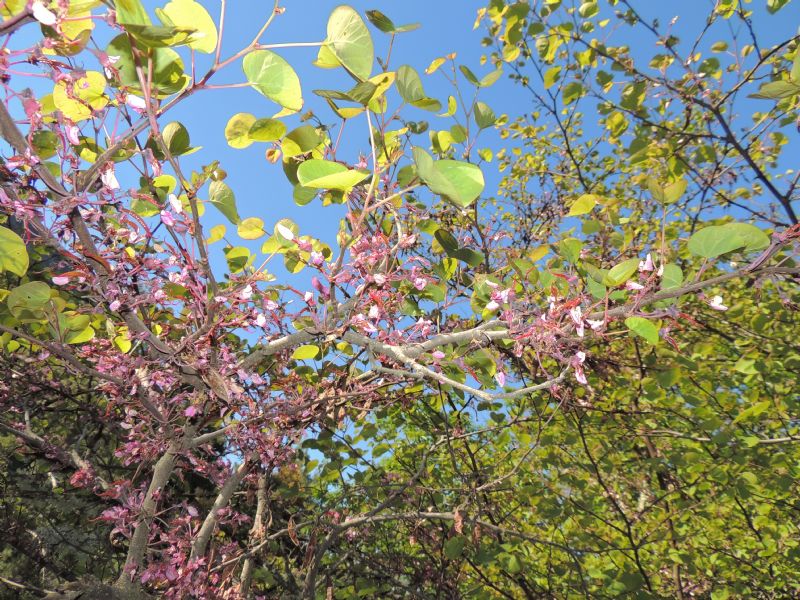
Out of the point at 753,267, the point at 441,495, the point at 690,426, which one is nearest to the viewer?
the point at 753,267

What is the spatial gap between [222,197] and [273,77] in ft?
2.32

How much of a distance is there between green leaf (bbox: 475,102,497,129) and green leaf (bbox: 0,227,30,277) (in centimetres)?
161

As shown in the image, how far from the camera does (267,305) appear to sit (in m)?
1.97

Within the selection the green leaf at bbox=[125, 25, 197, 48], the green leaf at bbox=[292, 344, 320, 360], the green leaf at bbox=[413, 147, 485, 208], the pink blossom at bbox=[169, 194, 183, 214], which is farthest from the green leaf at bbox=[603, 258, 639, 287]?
the pink blossom at bbox=[169, 194, 183, 214]

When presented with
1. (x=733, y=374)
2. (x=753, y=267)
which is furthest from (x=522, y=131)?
(x=753, y=267)

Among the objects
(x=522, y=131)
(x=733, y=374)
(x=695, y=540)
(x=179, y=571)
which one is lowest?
(x=179, y=571)

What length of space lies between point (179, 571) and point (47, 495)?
8.88 feet

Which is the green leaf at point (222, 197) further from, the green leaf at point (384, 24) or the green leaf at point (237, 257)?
the green leaf at point (384, 24)

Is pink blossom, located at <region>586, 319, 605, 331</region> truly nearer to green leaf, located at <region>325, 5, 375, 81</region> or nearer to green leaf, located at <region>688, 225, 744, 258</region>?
green leaf, located at <region>688, 225, 744, 258</region>

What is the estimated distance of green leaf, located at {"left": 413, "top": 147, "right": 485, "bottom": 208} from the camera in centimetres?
116

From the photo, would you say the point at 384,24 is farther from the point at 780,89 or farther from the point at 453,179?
the point at 780,89

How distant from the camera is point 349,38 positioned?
127 cm

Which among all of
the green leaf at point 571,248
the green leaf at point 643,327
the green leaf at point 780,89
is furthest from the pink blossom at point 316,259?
the green leaf at point 780,89

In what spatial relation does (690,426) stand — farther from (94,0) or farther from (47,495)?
(47,495)
